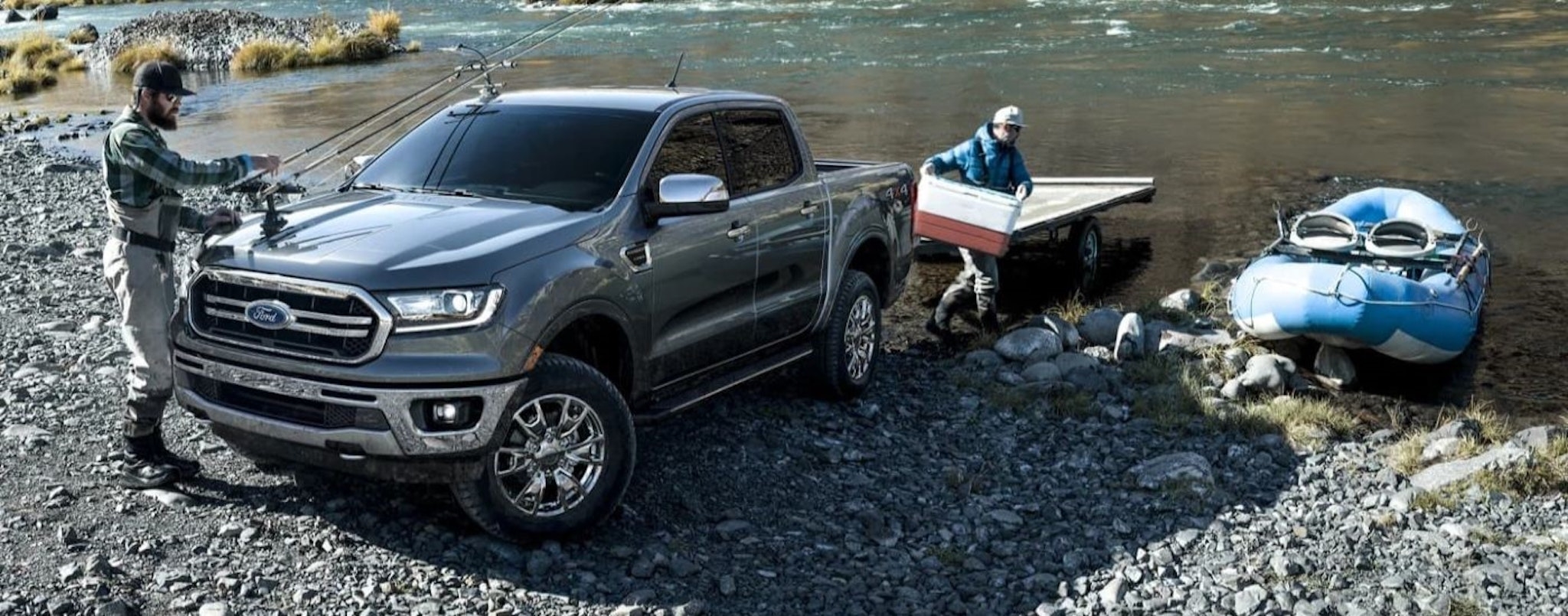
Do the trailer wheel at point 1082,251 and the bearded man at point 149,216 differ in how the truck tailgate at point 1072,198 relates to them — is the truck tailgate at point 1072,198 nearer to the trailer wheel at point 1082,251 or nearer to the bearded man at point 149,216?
the trailer wheel at point 1082,251

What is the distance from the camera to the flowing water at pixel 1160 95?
55.3 ft

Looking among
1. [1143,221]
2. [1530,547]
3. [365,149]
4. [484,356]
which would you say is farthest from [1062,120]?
[484,356]

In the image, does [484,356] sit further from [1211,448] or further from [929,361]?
[929,361]

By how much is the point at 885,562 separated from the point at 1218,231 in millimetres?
11587

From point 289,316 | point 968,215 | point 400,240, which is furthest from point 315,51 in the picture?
point 289,316

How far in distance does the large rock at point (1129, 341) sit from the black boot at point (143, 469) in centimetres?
688

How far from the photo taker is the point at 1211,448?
881cm

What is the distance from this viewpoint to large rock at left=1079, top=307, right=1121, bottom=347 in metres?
11.8

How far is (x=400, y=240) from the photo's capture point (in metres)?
6.22

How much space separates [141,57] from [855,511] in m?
38.5

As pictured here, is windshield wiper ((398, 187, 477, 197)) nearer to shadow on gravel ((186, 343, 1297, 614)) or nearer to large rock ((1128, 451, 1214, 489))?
shadow on gravel ((186, 343, 1297, 614))

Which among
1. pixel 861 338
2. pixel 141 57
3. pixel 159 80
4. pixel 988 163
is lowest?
pixel 141 57

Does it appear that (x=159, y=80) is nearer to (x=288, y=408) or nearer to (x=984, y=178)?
(x=288, y=408)

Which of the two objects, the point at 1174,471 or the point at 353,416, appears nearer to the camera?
the point at 353,416
